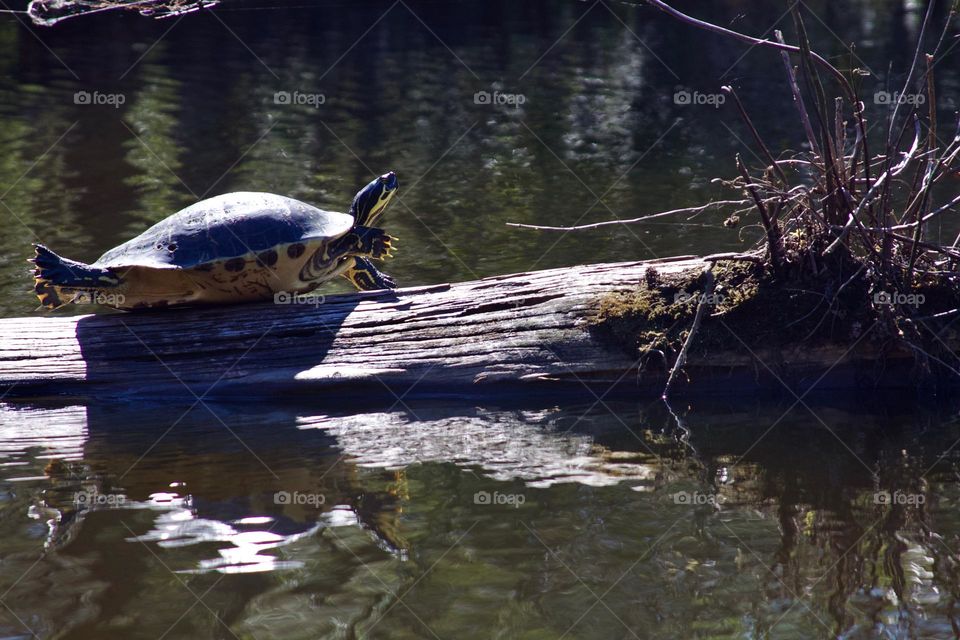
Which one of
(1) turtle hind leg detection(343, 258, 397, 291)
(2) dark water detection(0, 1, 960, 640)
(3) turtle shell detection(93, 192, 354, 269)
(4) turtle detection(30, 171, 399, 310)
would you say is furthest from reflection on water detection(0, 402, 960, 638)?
(1) turtle hind leg detection(343, 258, 397, 291)

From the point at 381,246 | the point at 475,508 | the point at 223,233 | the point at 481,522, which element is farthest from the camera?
the point at 381,246

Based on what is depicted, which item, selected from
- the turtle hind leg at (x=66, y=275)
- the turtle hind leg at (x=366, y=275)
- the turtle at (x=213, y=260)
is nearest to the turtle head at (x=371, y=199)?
the turtle hind leg at (x=366, y=275)

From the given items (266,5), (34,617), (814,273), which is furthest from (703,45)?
(34,617)

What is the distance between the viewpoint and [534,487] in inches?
188

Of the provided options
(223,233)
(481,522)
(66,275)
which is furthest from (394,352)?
(66,275)

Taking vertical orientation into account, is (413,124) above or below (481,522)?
above

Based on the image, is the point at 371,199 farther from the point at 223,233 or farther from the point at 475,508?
the point at 475,508

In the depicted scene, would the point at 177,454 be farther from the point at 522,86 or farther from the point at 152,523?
the point at 522,86

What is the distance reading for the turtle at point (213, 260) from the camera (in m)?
6.01

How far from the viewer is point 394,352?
5.95 m

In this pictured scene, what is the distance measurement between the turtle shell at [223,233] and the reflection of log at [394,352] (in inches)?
15.5

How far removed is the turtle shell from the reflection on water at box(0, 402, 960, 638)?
907 millimetres

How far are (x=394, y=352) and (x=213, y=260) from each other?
1.19 m

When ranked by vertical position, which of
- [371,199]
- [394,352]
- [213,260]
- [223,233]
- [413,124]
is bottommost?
[394,352]
